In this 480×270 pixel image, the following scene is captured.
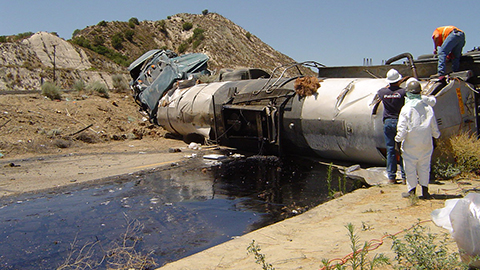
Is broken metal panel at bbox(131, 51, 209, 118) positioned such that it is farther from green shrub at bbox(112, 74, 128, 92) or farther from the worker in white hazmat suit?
the worker in white hazmat suit

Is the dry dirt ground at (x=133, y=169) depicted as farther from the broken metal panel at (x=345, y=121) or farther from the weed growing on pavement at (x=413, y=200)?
the broken metal panel at (x=345, y=121)

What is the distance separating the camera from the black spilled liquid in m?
4.68

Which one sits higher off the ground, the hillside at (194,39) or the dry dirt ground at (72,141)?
the hillside at (194,39)

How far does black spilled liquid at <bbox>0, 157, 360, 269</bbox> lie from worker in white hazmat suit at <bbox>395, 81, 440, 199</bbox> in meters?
1.57

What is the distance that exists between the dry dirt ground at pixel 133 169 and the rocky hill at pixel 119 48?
17310mm

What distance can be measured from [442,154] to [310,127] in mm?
2540

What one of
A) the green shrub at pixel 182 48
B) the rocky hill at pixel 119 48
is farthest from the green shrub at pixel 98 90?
the green shrub at pixel 182 48

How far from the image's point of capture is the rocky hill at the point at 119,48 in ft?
111

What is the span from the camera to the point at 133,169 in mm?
9047

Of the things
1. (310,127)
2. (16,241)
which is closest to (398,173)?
(310,127)

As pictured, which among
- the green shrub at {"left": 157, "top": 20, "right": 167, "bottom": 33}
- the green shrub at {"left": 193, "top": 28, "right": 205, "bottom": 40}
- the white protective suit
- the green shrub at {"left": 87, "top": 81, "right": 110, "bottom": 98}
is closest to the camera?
the white protective suit

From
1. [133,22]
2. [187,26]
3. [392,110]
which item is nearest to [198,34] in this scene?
[187,26]

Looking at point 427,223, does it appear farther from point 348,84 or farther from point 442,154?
point 348,84

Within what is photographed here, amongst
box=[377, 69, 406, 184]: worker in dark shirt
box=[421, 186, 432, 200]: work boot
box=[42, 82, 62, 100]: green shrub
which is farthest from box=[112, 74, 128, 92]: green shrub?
box=[421, 186, 432, 200]: work boot
